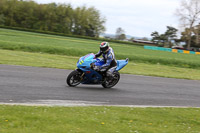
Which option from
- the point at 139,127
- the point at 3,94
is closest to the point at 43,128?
the point at 139,127

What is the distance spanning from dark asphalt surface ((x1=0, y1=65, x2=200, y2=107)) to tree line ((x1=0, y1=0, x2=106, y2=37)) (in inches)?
2910

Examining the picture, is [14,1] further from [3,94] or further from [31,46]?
[3,94]

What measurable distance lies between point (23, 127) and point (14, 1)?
90233mm

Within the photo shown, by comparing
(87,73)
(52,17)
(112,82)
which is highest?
(52,17)

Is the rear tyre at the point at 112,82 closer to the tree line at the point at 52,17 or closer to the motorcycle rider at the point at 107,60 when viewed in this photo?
the motorcycle rider at the point at 107,60

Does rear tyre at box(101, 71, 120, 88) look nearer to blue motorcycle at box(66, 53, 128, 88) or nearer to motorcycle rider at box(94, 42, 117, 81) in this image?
blue motorcycle at box(66, 53, 128, 88)

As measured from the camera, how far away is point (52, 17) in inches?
3713

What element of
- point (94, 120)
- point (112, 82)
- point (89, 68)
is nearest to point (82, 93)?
point (89, 68)

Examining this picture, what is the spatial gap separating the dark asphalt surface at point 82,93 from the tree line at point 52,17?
7392 cm

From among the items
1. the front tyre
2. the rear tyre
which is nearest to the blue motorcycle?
the front tyre

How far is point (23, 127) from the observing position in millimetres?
5363

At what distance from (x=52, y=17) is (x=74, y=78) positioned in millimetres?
87099

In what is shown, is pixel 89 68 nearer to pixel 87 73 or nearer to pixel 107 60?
pixel 87 73

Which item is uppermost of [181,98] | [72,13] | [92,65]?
[72,13]
